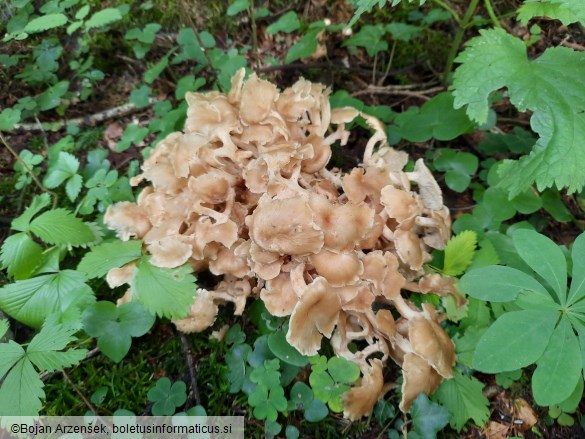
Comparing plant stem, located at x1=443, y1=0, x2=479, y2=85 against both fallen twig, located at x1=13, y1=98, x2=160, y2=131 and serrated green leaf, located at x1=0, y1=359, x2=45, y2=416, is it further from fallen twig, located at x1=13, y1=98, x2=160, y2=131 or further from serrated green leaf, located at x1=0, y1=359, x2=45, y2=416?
serrated green leaf, located at x1=0, y1=359, x2=45, y2=416

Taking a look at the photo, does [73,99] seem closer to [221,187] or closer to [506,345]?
[221,187]

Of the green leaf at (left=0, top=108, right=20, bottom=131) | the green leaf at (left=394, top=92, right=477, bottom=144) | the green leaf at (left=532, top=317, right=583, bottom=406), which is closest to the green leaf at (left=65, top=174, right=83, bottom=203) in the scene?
the green leaf at (left=0, top=108, right=20, bottom=131)

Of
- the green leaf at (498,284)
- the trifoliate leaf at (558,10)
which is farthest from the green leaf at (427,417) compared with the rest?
the trifoliate leaf at (558,10)

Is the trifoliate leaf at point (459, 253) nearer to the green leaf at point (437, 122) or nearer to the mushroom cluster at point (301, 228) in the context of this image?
the mushroom cluster at point (301, 228)

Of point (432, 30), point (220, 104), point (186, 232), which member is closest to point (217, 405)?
point (186, 232)

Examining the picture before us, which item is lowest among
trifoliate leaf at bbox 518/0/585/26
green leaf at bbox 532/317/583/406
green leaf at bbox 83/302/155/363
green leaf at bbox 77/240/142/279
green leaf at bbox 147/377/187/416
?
green leaf at bbox 147/377/187/416
